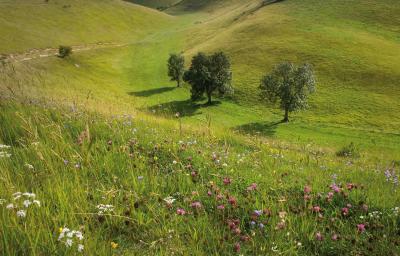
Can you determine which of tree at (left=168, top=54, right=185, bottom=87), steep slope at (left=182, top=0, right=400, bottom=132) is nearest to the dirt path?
steep slope at (left=182, top=0, right=400, bottom=132)

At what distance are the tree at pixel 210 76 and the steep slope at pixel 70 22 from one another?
161 feet

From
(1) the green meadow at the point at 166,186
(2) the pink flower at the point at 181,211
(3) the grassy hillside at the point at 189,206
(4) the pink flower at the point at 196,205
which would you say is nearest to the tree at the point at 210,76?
(1) the green meadow at the point at 166,186

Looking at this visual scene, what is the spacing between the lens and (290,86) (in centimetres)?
6272

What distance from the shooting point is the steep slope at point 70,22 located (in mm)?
108688

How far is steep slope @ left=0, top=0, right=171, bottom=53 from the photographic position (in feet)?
357

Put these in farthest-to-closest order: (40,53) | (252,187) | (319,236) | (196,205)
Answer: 1. (40,53)
2. (252,187)
3. (196,205)
4. (319,236)

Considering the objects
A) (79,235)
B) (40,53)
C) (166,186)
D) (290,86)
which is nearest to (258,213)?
(166,186)

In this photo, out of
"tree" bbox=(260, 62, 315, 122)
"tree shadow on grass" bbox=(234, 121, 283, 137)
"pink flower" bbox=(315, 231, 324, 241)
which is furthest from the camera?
"tree" bbox=(260, 62, 315, 122)

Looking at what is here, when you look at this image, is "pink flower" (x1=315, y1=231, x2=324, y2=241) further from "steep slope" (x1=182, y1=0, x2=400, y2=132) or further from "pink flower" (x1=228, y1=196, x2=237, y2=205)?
"steep slope" (x1=182, y1=0, x2=400, y2=132)

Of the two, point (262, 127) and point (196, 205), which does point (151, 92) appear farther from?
point (196, 205)

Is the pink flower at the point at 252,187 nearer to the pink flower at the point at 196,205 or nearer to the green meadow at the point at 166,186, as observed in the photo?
the green meadow at the point at 166,186

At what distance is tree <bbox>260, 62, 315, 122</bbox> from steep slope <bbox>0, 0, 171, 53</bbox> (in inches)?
2586

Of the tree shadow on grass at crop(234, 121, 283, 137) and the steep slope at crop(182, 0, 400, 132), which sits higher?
the steep slope at crop(182, 0, 400, 132)

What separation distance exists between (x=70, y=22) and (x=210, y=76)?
87.3 m
